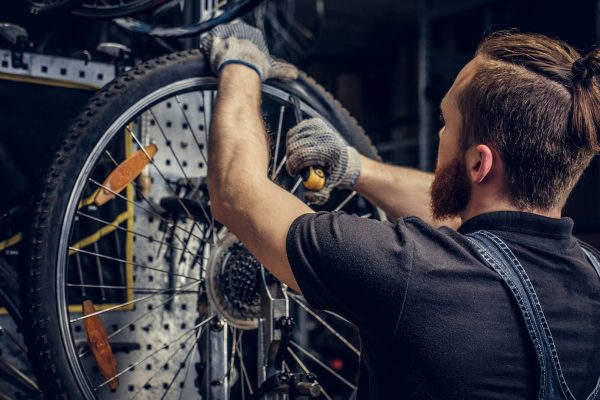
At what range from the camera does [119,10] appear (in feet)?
5.41

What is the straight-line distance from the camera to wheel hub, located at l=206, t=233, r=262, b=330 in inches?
64.1

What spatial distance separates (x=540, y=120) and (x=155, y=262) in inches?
39.5

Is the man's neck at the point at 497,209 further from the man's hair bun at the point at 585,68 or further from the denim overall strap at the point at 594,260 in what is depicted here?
the man's hair bun at the point at 585,68

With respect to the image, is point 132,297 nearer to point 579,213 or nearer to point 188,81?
point 188,81

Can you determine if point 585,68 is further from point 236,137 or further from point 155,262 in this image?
point 155,262

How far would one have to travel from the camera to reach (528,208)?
49.7 inches

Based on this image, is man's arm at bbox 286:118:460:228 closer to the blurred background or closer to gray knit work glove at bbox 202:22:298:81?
gray knit work glove at bbox 202:22:298:81

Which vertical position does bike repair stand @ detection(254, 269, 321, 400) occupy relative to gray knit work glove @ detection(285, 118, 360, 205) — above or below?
below

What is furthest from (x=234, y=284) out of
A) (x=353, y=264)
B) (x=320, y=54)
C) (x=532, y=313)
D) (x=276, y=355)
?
(x=320, y=54)

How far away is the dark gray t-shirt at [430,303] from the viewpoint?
3.66 feet

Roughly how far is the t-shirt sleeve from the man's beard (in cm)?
20

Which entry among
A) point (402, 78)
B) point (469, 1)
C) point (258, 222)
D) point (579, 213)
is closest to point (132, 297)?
point (258, 222)

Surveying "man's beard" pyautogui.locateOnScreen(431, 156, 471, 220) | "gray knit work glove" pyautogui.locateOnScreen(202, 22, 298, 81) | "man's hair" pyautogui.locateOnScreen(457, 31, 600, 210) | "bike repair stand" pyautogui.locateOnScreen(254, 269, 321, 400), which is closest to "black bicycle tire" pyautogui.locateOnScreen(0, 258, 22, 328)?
"bike repair stand" pyautogui.locateOnScreen(254, 269, 321, 400)

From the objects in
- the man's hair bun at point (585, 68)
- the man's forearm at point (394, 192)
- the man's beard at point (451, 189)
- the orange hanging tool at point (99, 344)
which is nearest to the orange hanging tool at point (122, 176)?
the orange hanging tool at point (99, 344)
